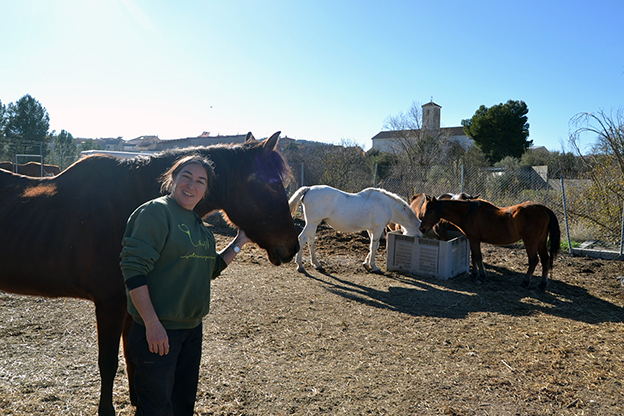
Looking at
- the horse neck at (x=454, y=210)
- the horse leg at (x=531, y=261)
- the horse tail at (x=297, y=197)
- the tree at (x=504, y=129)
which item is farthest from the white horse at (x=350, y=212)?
the tree at (x=504, y=129)

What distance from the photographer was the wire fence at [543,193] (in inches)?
359

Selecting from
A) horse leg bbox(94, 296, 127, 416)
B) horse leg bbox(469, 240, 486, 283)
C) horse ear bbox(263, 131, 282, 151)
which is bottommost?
horse leg bbox(469, 240, 486, 283)

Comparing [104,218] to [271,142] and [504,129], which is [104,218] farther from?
[504,129]

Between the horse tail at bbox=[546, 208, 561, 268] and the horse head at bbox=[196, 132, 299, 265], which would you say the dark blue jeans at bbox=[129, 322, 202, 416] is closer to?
the horse head at bbox=[196, 132, 299, 265]

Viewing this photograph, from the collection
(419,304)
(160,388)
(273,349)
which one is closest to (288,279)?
(419,304)

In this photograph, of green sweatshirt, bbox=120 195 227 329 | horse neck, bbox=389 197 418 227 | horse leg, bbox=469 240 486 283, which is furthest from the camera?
horse neck, bbox=389 197 418 227

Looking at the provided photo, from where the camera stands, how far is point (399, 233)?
7777 millimetres

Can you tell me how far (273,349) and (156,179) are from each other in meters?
2.24

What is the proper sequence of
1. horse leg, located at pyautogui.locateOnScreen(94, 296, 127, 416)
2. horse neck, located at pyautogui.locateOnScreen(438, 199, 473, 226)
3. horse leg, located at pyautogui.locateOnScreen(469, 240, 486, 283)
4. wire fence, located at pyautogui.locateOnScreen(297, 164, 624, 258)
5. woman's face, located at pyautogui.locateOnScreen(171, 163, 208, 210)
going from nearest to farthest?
woman's face, located at pyautogui.locateOnScreen(171, 163, 208, 210) < horse leg, located at pyautogui.locateOnScreen(94, 296, 127, 416) < horse leg, located at pyautogui.locateOnScreen(469, 240, 486, 283) < horse neck, located at pyautogui.locateOnScreen(438, 199, 473, 226) < wire fence, located at pyautogui.locateOnScreen(297, 164, 624, 258)

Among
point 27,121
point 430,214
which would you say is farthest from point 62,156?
point 430,214

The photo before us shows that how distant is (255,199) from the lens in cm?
226

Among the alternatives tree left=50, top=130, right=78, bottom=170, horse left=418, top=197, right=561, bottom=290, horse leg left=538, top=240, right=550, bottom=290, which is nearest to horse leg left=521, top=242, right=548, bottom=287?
horse left=418, top=197, right=561, bottom=290

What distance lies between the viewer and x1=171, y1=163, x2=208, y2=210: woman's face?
5.55 ft

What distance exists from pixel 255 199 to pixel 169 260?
2.49 ft
